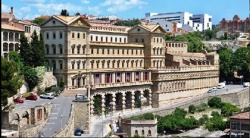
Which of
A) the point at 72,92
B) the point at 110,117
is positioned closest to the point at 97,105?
the point at 110,117

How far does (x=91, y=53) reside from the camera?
87.1 metres

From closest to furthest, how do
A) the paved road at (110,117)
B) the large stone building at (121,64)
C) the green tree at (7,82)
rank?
the green tree at (7,82), the paved road at (110,117), the large stone building at (121,64)

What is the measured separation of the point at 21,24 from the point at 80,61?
15.2 meters

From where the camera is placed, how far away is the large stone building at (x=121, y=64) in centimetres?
8219

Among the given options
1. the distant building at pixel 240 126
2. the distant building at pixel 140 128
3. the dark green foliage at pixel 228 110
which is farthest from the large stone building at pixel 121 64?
the distant building at pixel 240 126

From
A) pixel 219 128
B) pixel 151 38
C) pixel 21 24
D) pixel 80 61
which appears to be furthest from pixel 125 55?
pixel 219 128

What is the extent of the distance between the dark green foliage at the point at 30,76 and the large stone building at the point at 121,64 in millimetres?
6012

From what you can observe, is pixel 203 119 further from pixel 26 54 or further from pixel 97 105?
pixel 26 54

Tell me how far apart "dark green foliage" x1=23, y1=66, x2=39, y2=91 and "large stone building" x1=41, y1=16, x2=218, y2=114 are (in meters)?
6.01

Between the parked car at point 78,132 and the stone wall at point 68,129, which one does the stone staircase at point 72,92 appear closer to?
the parked car at point 78,132

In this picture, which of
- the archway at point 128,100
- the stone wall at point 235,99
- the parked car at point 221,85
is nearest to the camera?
the archway at point 128,100

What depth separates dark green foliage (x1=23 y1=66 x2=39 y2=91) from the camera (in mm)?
75625

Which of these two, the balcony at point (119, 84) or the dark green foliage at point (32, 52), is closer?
the dark green foliage at point (32, 52)

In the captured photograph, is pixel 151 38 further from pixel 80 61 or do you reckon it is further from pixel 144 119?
pixel 144 119
